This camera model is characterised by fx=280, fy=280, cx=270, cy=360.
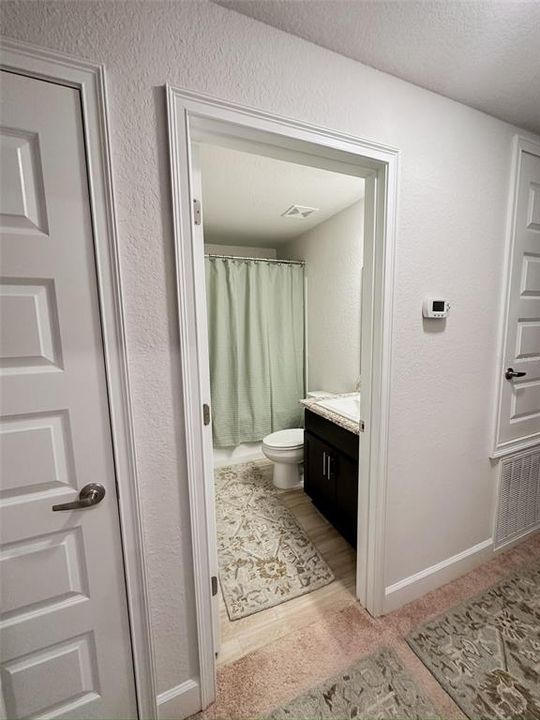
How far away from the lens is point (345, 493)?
1706 mm

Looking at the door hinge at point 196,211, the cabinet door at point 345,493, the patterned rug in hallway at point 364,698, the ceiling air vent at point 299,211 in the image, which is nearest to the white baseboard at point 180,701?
the patterned rug in hallway at point 364,698

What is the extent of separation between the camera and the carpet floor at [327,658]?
1.01 metres

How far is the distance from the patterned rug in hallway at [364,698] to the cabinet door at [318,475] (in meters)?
0.81

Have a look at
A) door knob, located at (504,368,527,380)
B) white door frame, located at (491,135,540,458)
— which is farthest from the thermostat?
door knob, located at (504,368,527,380)

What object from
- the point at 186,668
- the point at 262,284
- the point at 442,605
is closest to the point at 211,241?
the point at 262,284

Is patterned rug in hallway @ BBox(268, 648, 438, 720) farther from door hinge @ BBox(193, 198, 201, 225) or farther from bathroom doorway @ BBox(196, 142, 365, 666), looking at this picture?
door hinge @ BBox(193, 198, 201, 225)

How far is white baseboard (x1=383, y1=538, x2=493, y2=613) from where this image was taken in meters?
1.35

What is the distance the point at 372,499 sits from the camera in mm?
1257

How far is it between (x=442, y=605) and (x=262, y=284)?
260cm

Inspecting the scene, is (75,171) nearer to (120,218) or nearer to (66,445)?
(120,218)

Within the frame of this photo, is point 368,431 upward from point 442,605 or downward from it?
upward

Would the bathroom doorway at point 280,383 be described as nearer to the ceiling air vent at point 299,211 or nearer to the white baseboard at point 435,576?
the ceiling air vent at point 299,211

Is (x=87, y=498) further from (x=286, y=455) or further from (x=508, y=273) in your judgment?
(x=508, y=273)

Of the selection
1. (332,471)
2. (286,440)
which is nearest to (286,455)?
(286,440)
